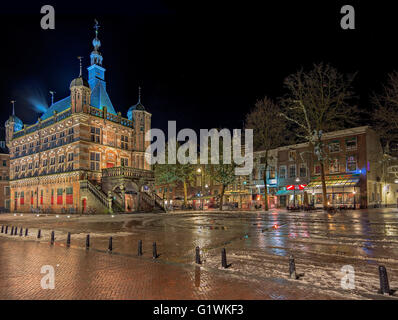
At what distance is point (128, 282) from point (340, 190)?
4181 cm

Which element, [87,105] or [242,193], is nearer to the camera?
[87,105]

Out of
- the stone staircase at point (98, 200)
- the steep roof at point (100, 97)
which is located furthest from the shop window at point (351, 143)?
the steep roof at point (100, 97)

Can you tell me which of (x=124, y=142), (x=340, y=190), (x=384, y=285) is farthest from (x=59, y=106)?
(x=384, y=285)

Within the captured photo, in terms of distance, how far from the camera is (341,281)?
714cm

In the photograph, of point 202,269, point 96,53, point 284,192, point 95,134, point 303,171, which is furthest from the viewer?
point 284,192

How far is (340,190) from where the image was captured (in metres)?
41.9

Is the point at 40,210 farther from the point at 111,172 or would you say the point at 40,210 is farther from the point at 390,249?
the point at 390,249

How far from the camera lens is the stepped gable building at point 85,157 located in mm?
38094

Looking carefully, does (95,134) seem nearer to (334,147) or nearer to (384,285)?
(334,147)

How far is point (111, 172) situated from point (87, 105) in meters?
10.4

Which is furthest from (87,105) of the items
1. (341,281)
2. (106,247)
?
(341,281)

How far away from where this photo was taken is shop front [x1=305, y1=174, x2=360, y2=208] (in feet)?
134
